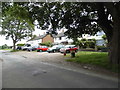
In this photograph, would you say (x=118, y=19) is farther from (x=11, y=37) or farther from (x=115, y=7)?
(x=11, y=37)

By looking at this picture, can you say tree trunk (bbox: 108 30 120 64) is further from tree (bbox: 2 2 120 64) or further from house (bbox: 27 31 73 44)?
house (bbox: 27 31 73 44)

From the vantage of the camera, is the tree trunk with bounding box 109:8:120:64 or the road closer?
the road

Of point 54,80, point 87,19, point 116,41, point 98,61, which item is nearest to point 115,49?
point 116,41

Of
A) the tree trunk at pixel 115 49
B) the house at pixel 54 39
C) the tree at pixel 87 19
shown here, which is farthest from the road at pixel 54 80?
the house at pixel 54 39

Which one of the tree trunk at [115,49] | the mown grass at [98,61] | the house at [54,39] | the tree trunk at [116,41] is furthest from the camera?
the house at [54,39]

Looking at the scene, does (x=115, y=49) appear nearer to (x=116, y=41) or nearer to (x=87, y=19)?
(x=116, y=41)

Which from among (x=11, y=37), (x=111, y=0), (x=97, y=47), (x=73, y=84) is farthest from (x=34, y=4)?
(x=11, y=37)

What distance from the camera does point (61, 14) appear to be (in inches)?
485

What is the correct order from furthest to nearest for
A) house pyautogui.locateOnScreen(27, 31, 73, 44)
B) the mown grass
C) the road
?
1. house pyautogui.locateOnScreen(27, 31, 73, 44)
2. the mown grass
3. the road

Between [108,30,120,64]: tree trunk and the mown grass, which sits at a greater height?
[108,30,120,64]: tree trunk

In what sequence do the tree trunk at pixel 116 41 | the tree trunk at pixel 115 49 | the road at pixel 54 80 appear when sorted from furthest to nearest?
the tree trunk at pixel 115 49 → the tree trunk at pixel 116 41 → the road at pixel 54 80

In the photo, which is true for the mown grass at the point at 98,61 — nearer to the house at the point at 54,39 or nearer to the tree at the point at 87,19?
the tree at the point at 87,19

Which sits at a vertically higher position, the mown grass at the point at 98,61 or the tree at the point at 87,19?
the tree at the point at 87,19

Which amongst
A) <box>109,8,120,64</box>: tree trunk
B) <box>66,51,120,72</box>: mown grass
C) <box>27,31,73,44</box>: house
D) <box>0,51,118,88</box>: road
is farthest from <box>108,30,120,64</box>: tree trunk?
<box>27,31,73,44</box>: house
